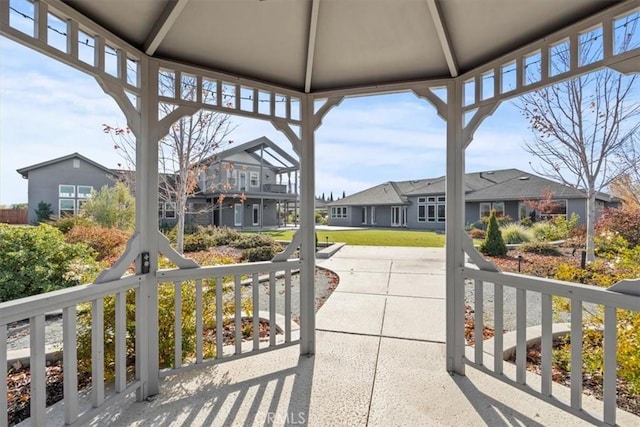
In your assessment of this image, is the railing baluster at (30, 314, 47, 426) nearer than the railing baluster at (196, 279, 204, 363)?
Yes

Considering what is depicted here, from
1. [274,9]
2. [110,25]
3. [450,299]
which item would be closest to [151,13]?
[110,25]

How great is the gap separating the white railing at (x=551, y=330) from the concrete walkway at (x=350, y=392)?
0.15 meters

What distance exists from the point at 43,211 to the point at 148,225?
5879 mm

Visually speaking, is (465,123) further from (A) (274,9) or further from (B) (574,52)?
(A) (274,9)

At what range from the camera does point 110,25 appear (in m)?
2.01

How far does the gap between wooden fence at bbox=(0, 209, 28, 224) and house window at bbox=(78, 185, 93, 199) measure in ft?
9.93

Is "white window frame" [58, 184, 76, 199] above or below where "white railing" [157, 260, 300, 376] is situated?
above

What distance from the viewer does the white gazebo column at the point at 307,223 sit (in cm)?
299

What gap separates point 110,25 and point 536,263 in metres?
8.47

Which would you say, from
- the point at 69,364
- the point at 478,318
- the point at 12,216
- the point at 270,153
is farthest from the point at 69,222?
the point at 270,153

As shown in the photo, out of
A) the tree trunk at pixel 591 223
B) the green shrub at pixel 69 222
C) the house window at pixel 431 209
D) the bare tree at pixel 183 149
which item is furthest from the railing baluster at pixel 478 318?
the house window at pixel 431 209

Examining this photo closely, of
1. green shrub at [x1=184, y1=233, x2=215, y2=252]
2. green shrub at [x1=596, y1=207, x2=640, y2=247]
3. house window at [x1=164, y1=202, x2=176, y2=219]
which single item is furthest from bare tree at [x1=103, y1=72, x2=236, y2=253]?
green shrub at [x1=596, y1=207, x2=640, y2=247]

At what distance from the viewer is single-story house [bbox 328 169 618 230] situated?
1122cm

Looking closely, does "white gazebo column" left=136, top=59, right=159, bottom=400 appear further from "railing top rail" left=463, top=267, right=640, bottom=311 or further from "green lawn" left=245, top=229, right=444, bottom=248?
"green lawn" left=245, top=229, right=444, bottom=248
